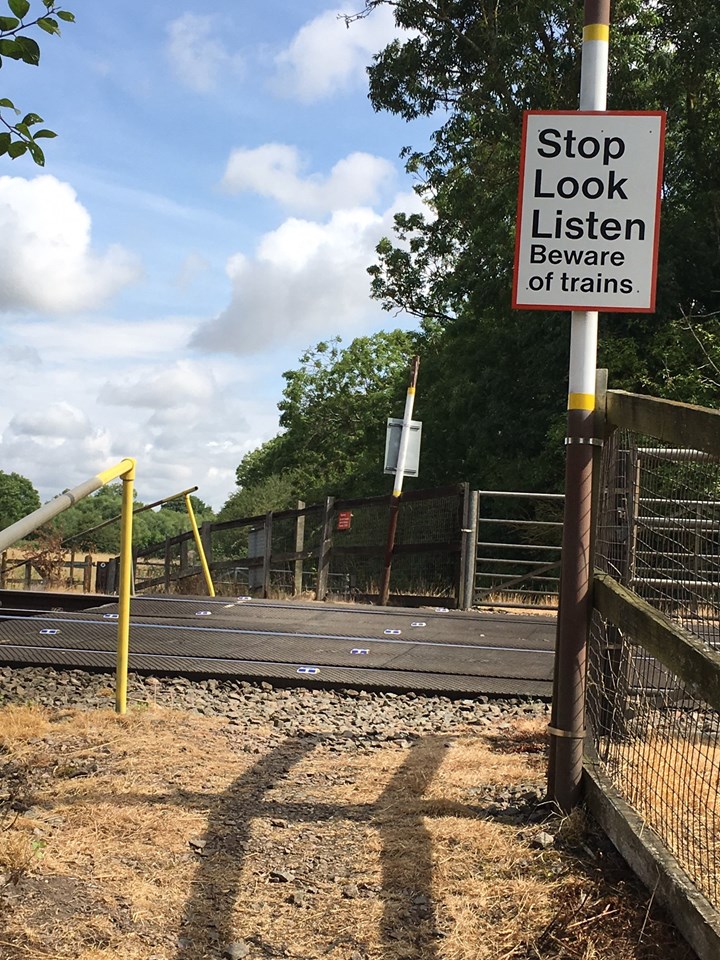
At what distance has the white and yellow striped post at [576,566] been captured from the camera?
3705 mm

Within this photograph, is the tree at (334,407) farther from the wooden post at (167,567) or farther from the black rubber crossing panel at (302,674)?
the black rubber crossing panel at (302,674)

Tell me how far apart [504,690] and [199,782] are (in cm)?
267

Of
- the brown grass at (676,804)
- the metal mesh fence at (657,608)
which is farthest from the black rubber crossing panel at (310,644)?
the brown grass at (676,804)

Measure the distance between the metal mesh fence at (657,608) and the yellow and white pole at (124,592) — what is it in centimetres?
261

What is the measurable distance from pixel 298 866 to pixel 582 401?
1930 mm

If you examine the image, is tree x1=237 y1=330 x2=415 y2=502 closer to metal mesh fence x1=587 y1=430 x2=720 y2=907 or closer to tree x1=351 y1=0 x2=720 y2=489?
tree x1=351 y1=0 x2=720 y2=489

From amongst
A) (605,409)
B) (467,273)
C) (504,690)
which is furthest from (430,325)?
(605,409)

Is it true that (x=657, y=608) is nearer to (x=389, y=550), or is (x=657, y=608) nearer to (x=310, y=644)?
(x=310, y=644)

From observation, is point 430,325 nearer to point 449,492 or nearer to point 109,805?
point 449,492

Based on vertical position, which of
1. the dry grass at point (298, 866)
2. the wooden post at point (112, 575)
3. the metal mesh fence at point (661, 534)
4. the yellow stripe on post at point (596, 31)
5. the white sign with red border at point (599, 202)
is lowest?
the wooden post at point (112, 575)

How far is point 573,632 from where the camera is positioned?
3744 millimetres

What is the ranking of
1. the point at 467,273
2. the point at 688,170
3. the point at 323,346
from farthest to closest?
the point at 323,346, the point at 467,273, the point at 688,170

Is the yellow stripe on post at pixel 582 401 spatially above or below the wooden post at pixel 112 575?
above

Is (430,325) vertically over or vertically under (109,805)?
over
